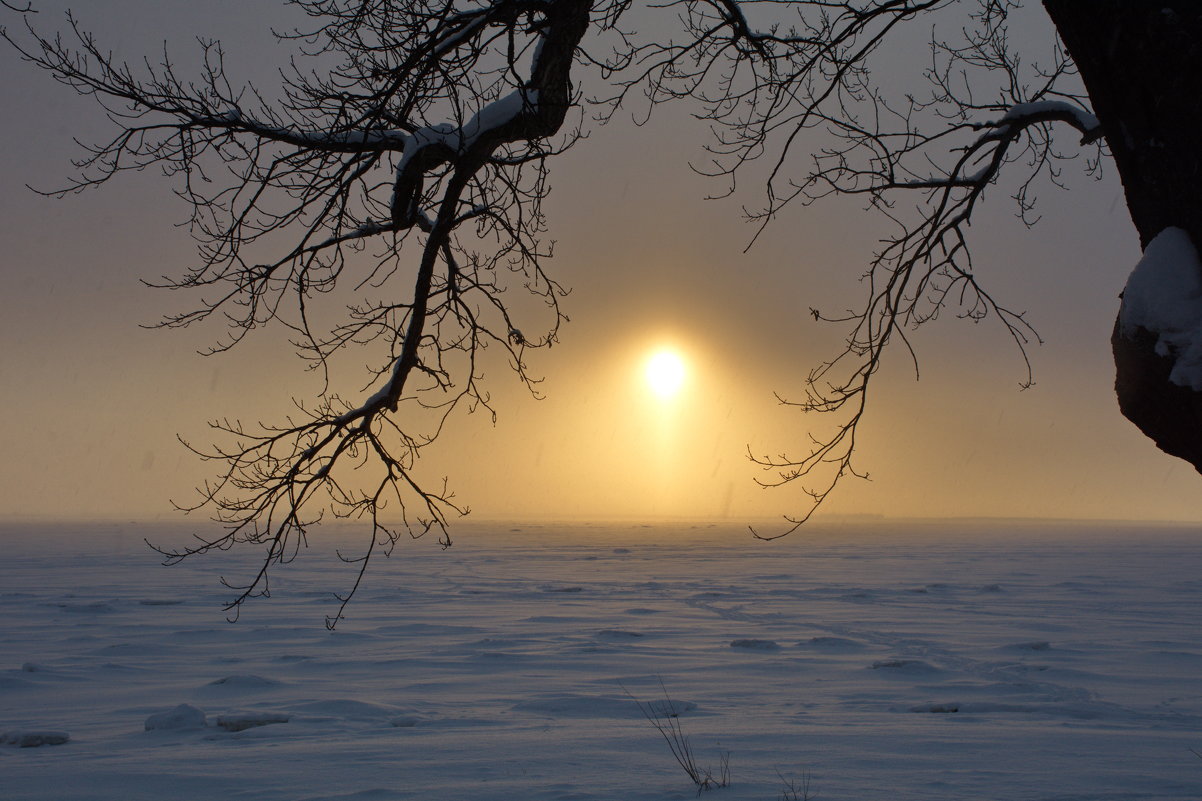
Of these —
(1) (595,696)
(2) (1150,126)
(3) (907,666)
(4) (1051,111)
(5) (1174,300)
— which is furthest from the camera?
(3) (907,666)

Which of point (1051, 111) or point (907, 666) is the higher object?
point (1051, 111)

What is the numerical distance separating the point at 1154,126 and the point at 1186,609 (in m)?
14.9

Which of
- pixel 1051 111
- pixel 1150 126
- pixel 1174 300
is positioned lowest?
pixel 1174 300

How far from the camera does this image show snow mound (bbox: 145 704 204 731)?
6.20 m

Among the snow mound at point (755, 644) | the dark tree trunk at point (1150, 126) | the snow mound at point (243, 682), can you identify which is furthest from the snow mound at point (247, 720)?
the dark tree trunk at point (1150, 126)

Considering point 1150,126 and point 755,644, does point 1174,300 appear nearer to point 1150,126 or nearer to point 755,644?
point 1150,126

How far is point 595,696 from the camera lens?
727 centimetres

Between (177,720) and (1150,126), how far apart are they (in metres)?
6.56

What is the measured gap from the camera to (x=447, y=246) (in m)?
5.09

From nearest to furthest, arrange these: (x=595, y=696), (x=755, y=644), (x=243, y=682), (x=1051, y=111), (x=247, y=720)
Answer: (x=1051, y=111) → (x=247, y=720) → (x=595, y=696) → (x=243, y=682) → (x=755, y=644)

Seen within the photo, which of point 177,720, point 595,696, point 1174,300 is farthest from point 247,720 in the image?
point 1174,300

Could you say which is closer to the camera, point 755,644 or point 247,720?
point 247,720

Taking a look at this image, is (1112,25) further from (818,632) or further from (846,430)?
(818,632)

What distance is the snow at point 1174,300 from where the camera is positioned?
2.61m
